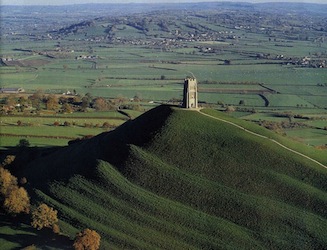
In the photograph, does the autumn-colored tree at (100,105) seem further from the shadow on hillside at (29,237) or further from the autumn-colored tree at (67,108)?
the shadow on hillside at (29,237)

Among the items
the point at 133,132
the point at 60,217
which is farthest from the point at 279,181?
the point at 60,217

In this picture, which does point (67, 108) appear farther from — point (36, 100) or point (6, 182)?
point (6, 182)

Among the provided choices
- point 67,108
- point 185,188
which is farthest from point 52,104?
point 185,188

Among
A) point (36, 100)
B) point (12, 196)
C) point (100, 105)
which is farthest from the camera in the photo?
point (36, 100)

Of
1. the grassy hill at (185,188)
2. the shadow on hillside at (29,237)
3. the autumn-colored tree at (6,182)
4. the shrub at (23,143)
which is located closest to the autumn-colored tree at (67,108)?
the shrub at (23,143)

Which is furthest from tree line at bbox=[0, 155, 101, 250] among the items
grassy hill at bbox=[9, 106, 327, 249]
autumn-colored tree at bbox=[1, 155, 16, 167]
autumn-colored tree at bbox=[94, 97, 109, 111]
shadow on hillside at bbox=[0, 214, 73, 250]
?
autumn-colored tree at bbox=[94, 97, 109, 111]

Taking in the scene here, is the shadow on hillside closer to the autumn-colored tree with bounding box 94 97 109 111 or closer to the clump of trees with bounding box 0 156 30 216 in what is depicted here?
the clump of trees with bounding box 0 156 30 216
